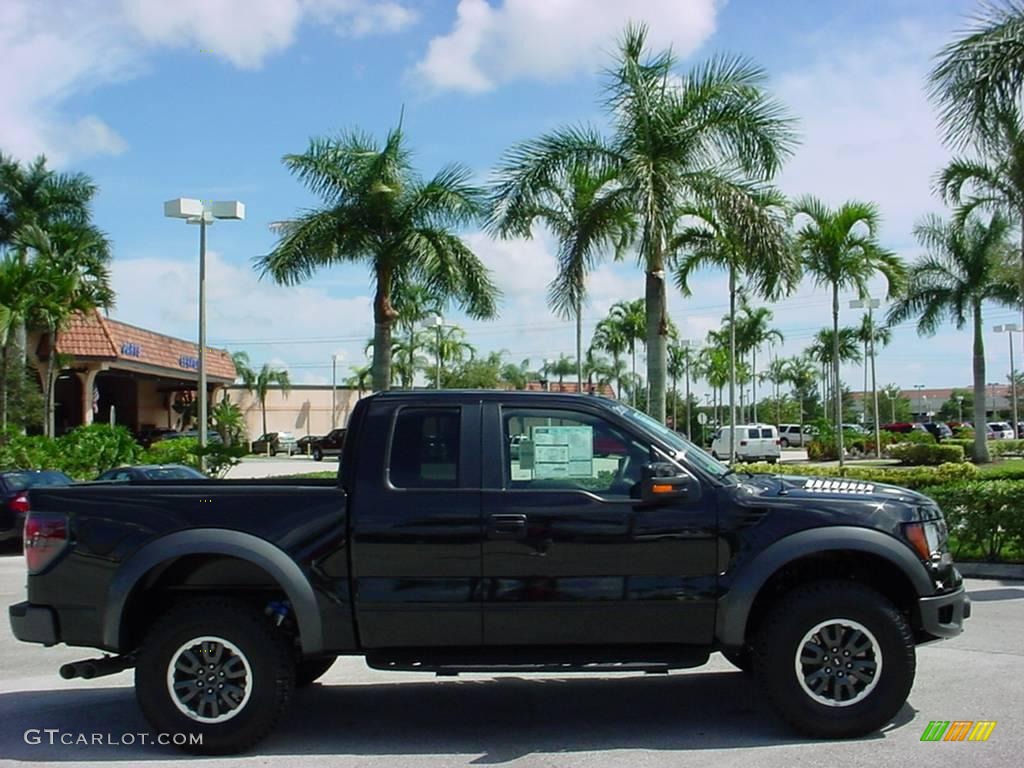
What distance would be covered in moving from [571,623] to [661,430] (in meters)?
1.27

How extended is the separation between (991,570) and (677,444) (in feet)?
30.5

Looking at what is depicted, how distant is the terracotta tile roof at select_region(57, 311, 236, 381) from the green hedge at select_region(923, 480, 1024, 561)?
27960mm

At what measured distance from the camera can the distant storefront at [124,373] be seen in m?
40.8

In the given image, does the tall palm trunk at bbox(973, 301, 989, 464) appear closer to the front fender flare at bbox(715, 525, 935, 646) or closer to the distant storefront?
the distant storefront

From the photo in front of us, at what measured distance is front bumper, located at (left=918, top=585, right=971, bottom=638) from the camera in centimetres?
587

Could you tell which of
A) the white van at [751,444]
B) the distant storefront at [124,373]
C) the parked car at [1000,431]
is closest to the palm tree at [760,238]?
the distant storefront at [124,373]

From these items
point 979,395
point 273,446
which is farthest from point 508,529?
point 273,446

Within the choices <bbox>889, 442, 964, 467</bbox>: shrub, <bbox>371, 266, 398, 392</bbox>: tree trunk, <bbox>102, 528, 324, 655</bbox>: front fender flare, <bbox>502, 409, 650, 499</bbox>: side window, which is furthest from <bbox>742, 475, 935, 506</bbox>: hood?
<bbox>889, 442, 964, 467</bbox>: shrub

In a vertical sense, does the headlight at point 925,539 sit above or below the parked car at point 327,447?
below

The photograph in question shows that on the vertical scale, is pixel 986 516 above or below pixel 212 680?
above

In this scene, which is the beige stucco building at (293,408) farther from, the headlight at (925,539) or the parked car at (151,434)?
the headlight at (925,539)

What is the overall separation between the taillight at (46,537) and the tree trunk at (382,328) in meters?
16.9

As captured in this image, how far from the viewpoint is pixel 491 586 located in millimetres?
5809

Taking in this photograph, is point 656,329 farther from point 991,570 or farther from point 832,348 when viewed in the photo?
point 832,348
